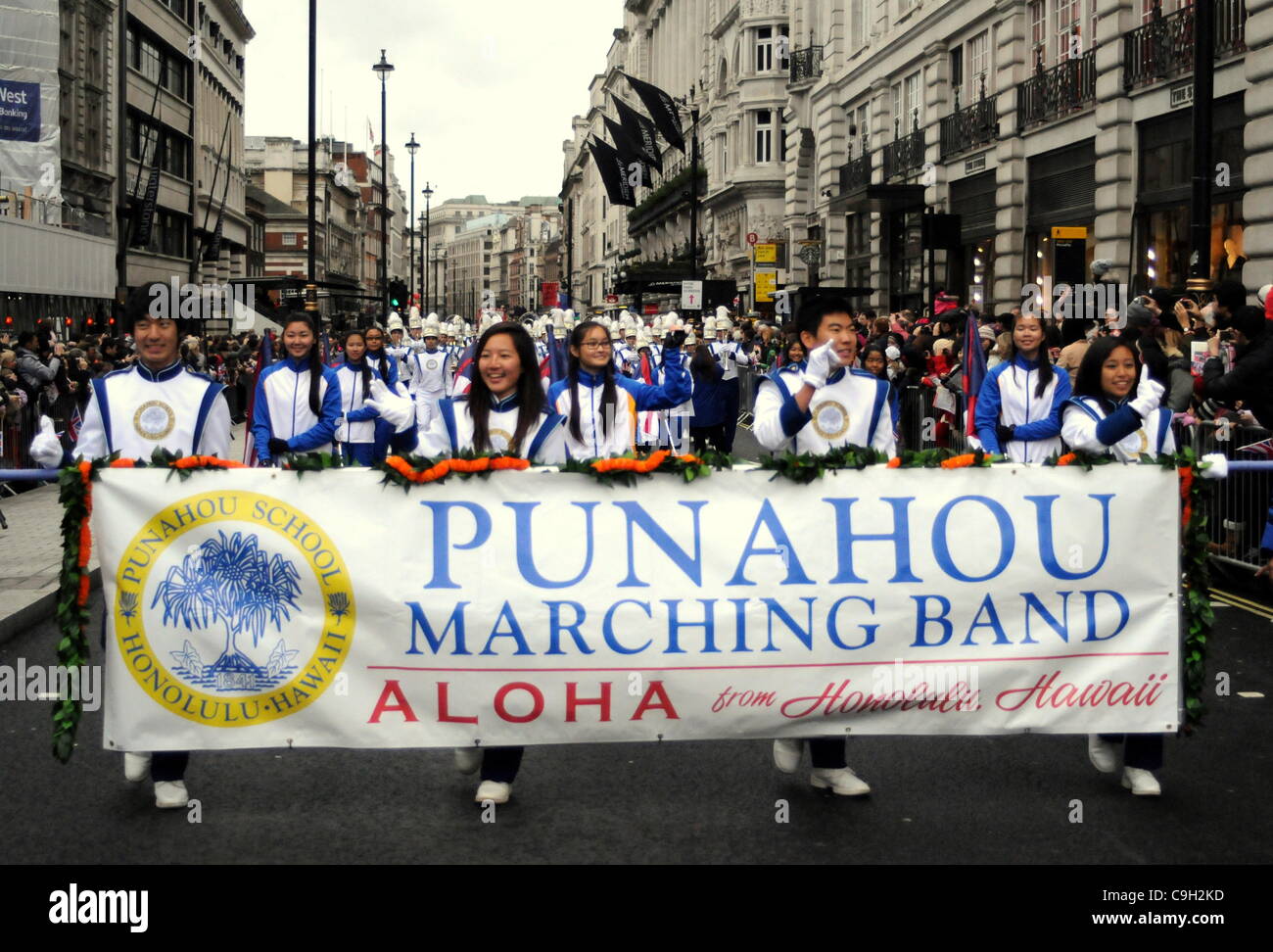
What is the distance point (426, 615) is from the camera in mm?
5555

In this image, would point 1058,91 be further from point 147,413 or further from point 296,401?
point 147,413

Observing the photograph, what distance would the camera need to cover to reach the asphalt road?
17.5ft

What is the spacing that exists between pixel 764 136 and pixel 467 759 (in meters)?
60.9

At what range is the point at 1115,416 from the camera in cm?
642

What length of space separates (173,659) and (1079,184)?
76.0 feet

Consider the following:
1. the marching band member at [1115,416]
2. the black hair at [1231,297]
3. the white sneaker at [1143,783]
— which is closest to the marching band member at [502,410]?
the marching band member at [1115,416]

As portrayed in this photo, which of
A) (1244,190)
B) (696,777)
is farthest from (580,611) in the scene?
(1244,190)

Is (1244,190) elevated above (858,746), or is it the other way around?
(1244,190)

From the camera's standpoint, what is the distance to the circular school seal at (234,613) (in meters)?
5.54

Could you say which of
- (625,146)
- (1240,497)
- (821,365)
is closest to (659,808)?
(821,365)

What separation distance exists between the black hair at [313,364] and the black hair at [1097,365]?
4.78m

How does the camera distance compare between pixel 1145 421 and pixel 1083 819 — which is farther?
pixel 1145 421

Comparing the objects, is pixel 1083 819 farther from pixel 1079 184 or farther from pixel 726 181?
pixel 726 181

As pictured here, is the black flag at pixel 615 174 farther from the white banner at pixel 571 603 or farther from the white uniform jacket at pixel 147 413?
the white banner at pixel 571 603
